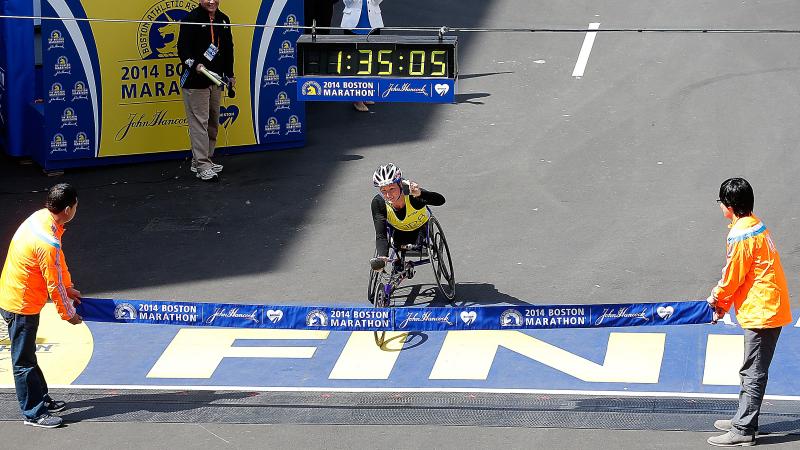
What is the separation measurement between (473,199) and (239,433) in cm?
676

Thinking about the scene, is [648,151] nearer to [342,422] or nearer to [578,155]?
[578,155]

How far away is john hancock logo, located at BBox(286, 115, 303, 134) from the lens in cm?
1903

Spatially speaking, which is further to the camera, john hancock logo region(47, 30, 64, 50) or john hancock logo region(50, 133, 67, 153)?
john hancock logo region(50, 133, 67, 153)

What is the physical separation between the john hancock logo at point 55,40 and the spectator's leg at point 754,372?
11136 mm

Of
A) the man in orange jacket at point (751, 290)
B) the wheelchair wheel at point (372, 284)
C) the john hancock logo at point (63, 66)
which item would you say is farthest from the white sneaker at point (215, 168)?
the man in orange jacket at point (751, 290)

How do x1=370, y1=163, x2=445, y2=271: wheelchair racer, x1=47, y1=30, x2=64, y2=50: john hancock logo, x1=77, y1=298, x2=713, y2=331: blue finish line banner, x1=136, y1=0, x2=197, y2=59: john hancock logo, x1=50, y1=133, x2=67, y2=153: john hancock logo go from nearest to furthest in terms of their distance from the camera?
x1=77, y1=298, x2=713, y2=331: blue finish line banner < x1=370, y1=163, x2=445, y2=271: wheelchair racer < x1=47, y1=30, x2=64, y2=50: john hancock logo < x1=136, y1=0, x2=197, y2=59: john hancock logo < x1=50, y1=133, x2=67, y2=153: john hancock logo

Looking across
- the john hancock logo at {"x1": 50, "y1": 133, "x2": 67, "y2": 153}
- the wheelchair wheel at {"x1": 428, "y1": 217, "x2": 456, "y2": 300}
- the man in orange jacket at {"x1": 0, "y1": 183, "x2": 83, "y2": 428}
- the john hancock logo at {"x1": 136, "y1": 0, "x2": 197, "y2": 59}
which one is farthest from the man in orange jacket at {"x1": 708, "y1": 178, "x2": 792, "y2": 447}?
the john hancock logo at {"x1": 50, "y1": 133, "x2": 67, "y2": 153}

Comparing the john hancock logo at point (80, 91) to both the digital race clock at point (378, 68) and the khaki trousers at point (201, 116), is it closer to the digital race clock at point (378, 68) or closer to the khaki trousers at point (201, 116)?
the khaki trousers at point (201, 116)

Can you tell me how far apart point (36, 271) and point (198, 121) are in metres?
7.37

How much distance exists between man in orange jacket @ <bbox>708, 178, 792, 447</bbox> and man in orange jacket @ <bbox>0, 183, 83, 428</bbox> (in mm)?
5504

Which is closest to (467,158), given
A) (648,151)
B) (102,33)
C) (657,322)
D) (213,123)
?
(648,151)

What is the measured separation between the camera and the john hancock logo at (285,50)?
18609 millimetres

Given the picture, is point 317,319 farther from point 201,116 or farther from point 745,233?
point 201,116

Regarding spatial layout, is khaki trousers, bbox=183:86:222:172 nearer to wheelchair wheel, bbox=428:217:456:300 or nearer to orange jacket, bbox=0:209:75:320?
wheelchair wheel, bbox=428:217:456:300
